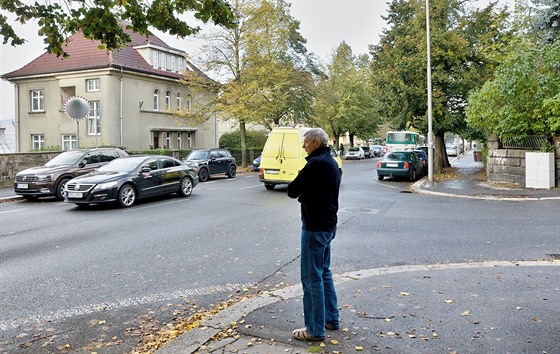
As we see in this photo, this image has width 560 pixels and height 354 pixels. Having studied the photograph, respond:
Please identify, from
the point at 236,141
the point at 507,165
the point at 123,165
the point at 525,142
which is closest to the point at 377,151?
the point at 236,141

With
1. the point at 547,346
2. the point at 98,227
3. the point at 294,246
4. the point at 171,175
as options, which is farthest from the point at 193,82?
the point at 547,346

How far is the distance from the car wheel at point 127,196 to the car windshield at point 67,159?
167 inches

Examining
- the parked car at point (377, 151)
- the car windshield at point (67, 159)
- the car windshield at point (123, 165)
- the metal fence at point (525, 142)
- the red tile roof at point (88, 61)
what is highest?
the red tile roof at point (88, 61)

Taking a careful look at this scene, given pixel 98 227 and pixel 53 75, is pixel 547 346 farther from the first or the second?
pixel 53 75

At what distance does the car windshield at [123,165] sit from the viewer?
14.4 m

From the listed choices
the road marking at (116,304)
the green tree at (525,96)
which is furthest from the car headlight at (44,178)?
the green tree at (525,96)

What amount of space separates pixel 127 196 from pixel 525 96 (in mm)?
15235

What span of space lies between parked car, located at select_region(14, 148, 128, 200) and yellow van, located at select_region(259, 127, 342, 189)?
652 centimetres

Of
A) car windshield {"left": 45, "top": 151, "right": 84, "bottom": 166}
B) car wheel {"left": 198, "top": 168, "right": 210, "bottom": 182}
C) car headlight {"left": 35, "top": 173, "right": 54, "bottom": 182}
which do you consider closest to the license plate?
car headlight {"left": 35, "top": 173, "right": 54, "bottom": 182}

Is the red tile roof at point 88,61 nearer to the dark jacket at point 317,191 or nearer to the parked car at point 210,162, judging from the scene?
the parked car at point 210,162

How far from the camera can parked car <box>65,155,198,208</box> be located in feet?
43.2

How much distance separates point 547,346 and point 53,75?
3788 cm

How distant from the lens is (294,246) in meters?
8.25

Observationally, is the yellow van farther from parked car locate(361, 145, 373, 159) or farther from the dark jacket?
parked car locate(361, 145, 373, 159)
